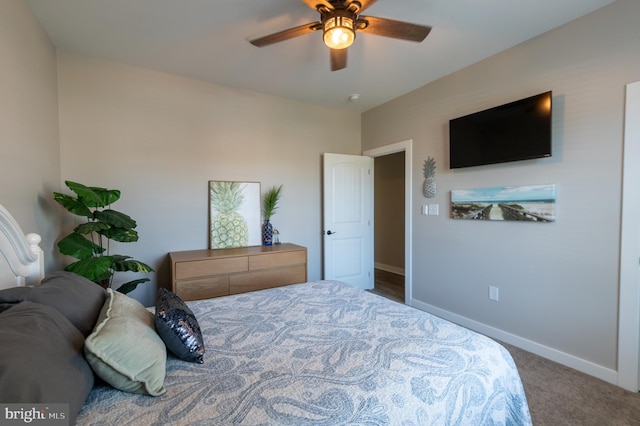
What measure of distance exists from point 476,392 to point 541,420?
1047mm

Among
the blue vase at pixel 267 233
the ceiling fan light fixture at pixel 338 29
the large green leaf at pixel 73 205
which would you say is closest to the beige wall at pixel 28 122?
the large green leaf at pixel 73 205

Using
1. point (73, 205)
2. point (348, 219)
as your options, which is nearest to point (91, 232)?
point (73, 205)

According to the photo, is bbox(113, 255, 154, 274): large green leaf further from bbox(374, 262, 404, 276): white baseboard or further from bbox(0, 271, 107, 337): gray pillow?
bbox(374, 262, 404, 276): white baseboard

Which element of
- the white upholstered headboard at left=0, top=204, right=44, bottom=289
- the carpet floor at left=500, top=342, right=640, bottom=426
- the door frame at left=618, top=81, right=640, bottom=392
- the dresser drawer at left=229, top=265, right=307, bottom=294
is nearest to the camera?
the white upholstered headboard at left=0, top=204, right=44, bottom=289

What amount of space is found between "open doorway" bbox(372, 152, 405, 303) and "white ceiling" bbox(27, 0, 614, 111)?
7.68ft

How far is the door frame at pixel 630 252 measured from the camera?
1.90 meters

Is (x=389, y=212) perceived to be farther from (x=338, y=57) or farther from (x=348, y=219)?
(x=338, y=57)

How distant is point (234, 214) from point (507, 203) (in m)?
2.83

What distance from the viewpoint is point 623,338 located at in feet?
6.42

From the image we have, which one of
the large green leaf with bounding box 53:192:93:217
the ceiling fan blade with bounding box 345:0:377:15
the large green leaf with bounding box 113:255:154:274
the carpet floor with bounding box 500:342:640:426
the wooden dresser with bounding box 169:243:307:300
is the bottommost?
the carpet floor with bounding box 500:342:640:426

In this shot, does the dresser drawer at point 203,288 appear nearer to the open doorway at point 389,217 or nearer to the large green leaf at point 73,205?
the large green leaf at point 73,205

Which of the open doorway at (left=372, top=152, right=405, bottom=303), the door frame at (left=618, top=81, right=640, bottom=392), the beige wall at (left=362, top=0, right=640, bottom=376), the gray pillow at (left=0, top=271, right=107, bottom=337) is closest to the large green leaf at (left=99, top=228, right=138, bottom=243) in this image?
the gray pillow at (left=0, top=271, right=107, bottom=337)

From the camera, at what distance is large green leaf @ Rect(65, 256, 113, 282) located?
1.98 meters

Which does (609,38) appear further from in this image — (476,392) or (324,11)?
(476,392)
